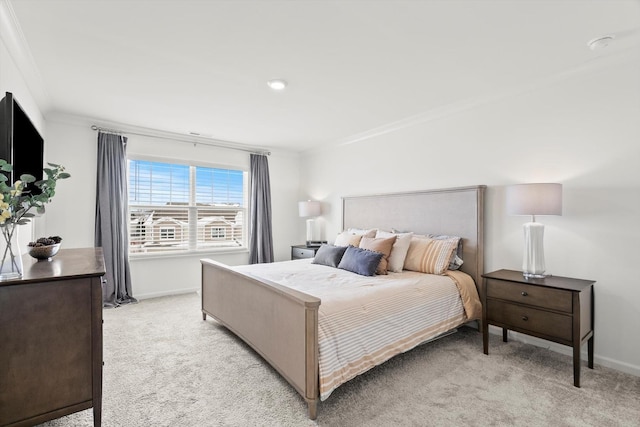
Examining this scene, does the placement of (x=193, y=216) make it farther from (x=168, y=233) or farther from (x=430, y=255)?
(x=430, y=255)

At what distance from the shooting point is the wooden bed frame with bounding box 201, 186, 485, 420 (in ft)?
6.33

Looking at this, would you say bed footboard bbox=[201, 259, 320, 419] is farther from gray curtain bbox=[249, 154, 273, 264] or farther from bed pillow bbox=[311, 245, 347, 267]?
gray curtain bbox=[249, 154, 273, 264]

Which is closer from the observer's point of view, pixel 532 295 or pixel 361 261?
pixel 532 295

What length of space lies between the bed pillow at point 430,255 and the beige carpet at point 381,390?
0.72m

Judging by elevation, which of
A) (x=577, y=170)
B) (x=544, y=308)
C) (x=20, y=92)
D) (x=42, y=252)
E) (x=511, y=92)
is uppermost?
(x=511, y=92)

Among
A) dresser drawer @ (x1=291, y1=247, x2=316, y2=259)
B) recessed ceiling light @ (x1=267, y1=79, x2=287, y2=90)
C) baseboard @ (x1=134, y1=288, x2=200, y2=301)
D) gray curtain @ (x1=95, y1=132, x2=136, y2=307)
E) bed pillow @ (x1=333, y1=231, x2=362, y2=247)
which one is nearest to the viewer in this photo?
recessed ceiling light @ (x1=267, y1=79, x2=287, y2=90)

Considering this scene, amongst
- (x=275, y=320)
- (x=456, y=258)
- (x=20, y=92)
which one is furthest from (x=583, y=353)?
(x=20, y=92)

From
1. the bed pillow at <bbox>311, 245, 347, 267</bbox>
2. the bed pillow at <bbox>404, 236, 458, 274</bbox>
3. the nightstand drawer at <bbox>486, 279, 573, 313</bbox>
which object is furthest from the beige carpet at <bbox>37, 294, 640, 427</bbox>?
the bed pillow at <bbox>311, 245, 347, 267</bbox>

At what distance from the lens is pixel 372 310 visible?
89.8 inches

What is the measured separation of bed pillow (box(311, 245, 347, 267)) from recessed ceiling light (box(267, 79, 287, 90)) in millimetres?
1831

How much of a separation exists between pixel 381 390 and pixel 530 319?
1347 mm

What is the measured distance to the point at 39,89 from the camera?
301cm

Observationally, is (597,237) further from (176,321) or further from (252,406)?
(176,321)

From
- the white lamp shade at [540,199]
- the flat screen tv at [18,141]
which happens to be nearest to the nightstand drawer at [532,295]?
the white lamp shade at [540,199]
